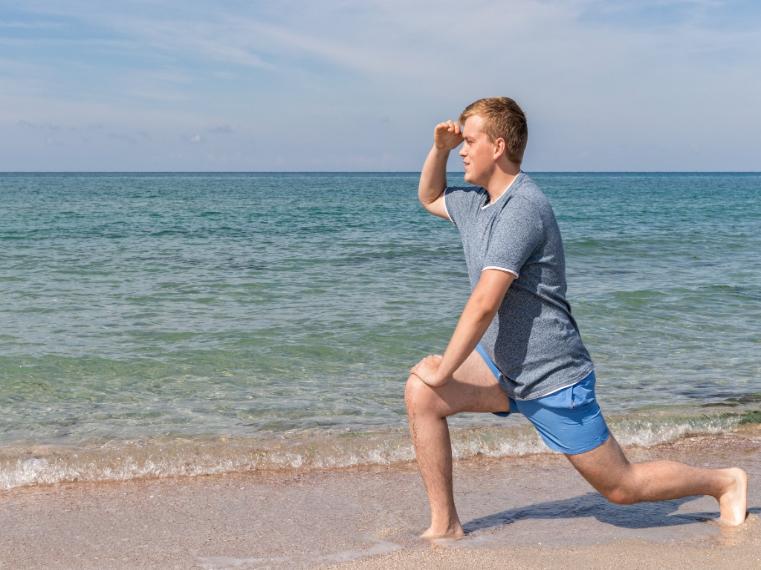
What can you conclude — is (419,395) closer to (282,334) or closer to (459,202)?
(459,202)

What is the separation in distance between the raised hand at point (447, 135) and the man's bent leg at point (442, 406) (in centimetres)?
91

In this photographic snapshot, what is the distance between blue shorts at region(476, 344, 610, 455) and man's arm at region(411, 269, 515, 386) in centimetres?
27

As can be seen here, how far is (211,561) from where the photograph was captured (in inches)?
146

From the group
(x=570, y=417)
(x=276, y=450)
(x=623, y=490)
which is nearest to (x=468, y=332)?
(x=570, y=417)

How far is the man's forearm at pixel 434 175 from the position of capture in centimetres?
390

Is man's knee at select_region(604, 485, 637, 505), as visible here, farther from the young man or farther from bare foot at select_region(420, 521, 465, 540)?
bare foot at select_region(420, 521, 465, 540)

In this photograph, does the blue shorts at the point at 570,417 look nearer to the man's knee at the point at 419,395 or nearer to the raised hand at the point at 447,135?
the man's knee at the point at 419,395

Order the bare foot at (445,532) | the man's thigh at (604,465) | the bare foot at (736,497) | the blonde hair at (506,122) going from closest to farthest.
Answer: the blonde hair at (506,122), the man's thigh at (604,465), the bare foot at (445,532), the bare foot at (736,497)

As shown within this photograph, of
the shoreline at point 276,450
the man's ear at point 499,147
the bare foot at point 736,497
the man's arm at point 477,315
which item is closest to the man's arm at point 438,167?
the man's ear at point 499,147

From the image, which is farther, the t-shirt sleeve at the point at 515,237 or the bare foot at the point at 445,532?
the bare foot at the point at 445,532

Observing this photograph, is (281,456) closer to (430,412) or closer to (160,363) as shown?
(430,412)

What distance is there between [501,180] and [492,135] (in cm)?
19

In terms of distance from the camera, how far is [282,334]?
9.45 meters

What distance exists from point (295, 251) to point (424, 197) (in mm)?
15480
